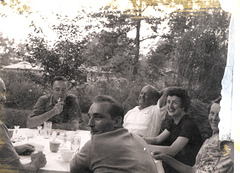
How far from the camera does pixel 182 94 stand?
9.61ft

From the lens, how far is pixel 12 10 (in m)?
3.12

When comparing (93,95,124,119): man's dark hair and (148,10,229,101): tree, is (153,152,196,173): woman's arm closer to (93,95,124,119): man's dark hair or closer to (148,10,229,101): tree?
(93,95,124,119): man's dark hair

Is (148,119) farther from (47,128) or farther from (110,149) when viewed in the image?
(47,128)

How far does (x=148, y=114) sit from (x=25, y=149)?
49.0 inches

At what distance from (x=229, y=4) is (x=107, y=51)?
1230 mm

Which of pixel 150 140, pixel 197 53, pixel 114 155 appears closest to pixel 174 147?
pixel 150 140

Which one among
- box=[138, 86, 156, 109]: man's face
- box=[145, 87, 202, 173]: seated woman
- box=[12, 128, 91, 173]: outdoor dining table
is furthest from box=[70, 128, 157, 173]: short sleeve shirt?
box=[138, 86, 156, 109]: man's face


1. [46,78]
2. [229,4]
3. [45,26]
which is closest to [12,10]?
[45,26]

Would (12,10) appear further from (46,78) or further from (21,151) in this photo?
(21,151)

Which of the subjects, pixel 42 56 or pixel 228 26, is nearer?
pixel 228 26

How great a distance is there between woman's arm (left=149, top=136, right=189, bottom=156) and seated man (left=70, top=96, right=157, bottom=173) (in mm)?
147

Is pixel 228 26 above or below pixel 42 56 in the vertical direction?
above

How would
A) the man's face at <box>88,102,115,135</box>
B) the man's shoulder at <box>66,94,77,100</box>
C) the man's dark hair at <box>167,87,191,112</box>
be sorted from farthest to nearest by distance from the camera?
the man's shoulder at <box>66,94,77,100</box>, the man's dark hair at <box>167,87,191,112</box>, the man's face at <box>88,102,115,135</box>

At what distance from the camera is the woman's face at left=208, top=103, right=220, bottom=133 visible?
114 inches
